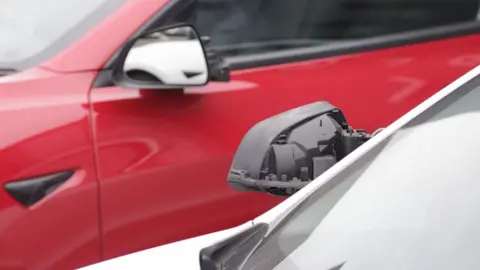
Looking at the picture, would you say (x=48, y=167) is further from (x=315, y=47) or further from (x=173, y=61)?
(x=315, y=47)

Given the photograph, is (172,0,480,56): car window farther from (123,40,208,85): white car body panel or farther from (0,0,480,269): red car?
(123,40,208,85): white car body panel

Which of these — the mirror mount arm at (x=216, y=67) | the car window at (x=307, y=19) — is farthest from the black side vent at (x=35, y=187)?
the car window at (x=307, y=19)

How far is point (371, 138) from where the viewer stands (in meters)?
2.15

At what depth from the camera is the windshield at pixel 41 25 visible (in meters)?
2.97

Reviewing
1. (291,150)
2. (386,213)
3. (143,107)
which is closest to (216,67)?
(143,107)

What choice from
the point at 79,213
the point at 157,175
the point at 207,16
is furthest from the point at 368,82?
the point at 79,213

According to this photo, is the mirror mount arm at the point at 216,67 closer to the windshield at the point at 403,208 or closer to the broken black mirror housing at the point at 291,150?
the broken black mirror housing at the point at 291,150

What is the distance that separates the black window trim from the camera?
299 cm

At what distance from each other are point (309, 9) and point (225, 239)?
5.42ft

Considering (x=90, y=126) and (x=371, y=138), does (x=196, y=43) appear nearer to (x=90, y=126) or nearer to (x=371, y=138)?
(x=90, y=126)

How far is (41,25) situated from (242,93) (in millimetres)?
707

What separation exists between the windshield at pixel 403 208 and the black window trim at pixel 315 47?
1.14 metres

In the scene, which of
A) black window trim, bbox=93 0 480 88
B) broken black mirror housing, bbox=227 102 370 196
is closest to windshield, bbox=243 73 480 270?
broken black mirror housing, bbox=227 102 370 196

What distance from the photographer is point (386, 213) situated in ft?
5.94
